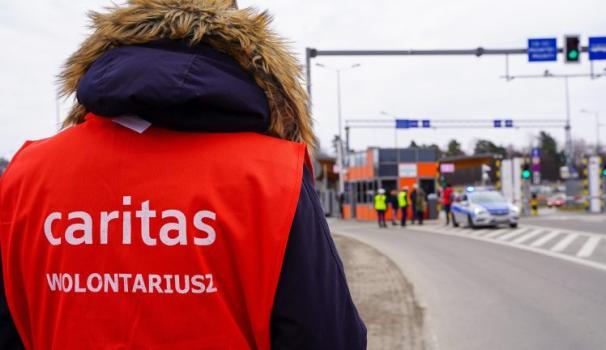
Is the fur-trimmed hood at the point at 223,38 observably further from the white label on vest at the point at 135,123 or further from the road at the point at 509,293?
the road at the point at 509,293

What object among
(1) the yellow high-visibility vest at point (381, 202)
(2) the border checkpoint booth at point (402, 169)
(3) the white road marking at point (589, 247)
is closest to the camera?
(3) the white road marking at point (589, 247)

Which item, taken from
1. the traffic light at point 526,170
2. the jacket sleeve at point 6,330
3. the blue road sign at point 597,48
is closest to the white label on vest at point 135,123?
the jacket sleeve at point 6,330

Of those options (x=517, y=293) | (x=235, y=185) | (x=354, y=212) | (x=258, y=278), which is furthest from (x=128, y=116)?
(x=354, y=212)

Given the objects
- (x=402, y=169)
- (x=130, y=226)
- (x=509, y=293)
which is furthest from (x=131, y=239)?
(x=402, y=169)

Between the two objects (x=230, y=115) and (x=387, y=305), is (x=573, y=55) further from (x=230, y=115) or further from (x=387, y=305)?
(x=230, y=115)

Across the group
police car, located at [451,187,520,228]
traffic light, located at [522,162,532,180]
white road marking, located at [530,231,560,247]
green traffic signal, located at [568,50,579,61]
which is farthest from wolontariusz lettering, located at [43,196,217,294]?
traffic light, located at [522,162,532,180]

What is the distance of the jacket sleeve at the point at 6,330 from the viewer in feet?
5.08

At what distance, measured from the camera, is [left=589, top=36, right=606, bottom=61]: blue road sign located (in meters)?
18.7

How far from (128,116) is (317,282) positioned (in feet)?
1.94

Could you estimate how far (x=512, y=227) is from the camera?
78.8ft

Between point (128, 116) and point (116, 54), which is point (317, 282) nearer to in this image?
point (128, 116)

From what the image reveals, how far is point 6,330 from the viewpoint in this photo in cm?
155

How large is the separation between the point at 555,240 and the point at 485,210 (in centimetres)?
621

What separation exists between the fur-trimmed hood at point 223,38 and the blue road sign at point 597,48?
19.5m
